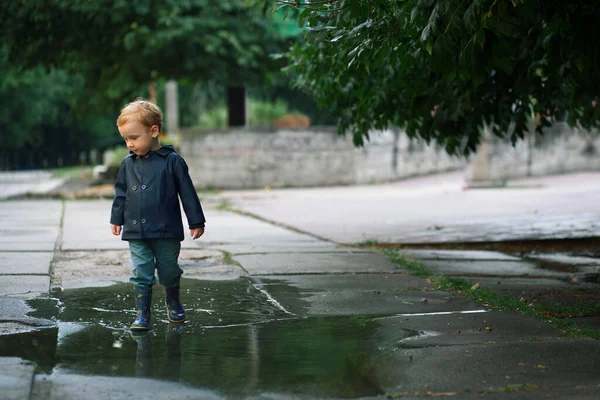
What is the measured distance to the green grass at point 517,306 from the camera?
5.78 meters

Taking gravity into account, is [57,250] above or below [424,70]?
below

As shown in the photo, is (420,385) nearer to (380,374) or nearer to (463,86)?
(380,374)

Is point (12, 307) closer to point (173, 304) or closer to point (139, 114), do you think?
point (173, 304)

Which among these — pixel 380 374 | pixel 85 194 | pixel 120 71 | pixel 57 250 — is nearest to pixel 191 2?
pixel 120 71

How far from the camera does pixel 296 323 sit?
6039 millimetres

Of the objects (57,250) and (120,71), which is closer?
(57,250)

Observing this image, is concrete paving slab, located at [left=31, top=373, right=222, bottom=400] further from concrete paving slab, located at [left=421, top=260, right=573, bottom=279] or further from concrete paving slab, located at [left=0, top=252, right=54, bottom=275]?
concrete paving slab, located at [left=421, top=260, right=573, bottom=279]

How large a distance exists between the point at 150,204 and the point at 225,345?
114cm

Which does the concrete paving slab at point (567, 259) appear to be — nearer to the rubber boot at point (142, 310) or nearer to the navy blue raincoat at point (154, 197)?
the navy blue raincoat at point (154, 197)

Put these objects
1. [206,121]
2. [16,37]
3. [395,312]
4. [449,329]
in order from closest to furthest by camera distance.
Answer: [449,329]
[395,312]
[16,37]
[206,121]

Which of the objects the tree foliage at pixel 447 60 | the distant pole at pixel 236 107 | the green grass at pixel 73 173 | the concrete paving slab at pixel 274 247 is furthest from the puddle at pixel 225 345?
the green grass at pixel 73 173

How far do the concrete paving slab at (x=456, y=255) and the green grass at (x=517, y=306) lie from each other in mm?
1515

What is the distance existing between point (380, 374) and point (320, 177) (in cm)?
2029

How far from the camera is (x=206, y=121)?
29.0 metres
